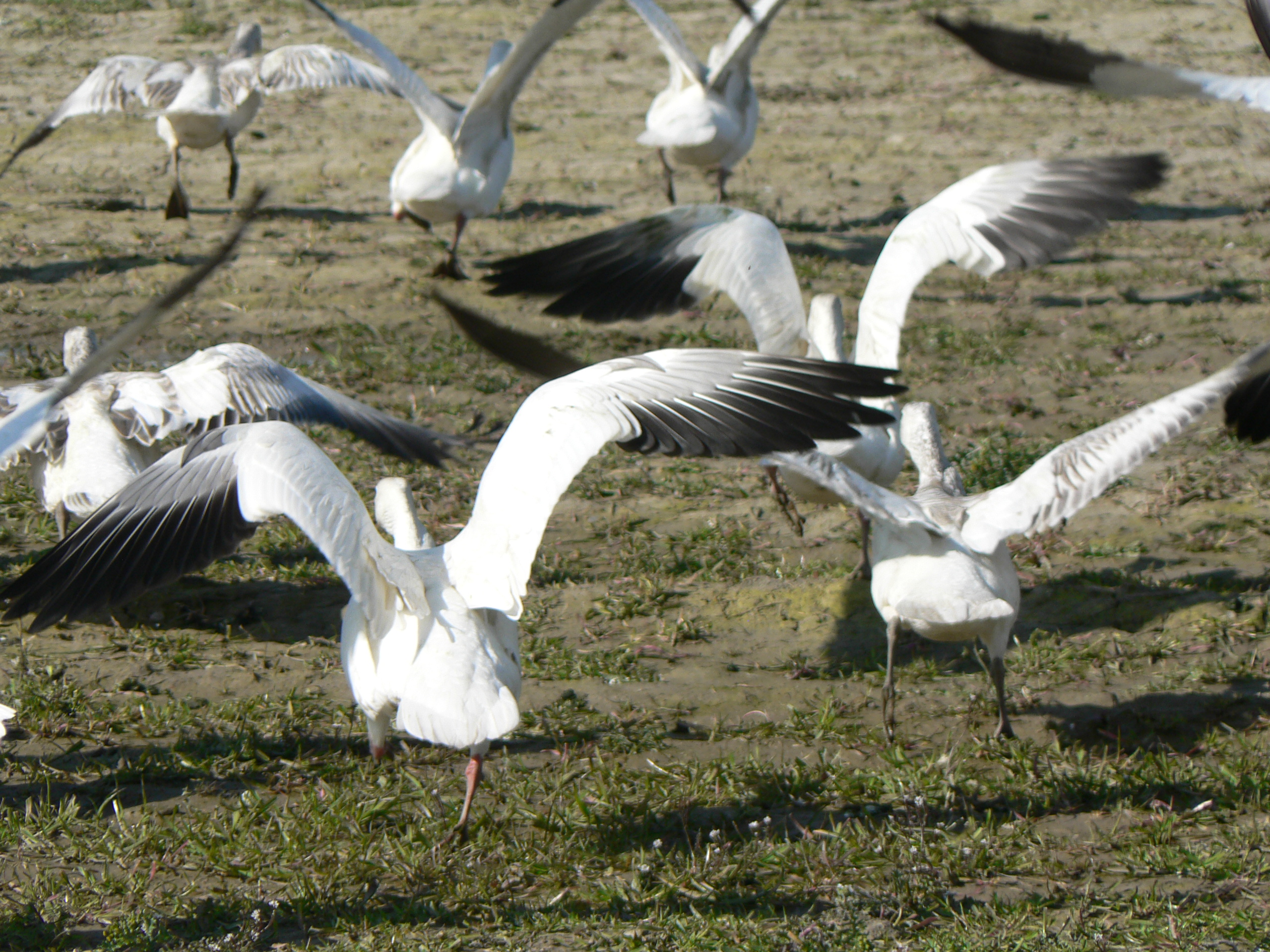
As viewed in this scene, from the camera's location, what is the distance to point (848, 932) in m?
2.86

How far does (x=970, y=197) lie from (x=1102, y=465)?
6.13 ft

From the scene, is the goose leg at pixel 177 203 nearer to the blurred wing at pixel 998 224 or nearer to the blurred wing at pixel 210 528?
the blurred wing at pixel 210 528

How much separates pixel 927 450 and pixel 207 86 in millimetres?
6216

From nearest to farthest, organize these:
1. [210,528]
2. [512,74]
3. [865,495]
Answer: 1. [210,528]
2. [865,495]
3. [512,74]

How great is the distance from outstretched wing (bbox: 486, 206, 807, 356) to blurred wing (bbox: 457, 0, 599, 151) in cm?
86

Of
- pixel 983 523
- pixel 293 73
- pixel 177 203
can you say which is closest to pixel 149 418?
pixel 983 523

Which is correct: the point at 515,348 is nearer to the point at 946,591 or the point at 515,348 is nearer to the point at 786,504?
the point at 946,591

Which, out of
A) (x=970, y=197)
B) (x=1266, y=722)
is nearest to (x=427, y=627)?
(x=1266, y=722)

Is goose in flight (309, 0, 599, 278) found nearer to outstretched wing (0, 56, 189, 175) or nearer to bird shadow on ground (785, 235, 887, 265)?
outstretched wing (0, 56, 189, 175)

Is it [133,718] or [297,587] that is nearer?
[133,718]

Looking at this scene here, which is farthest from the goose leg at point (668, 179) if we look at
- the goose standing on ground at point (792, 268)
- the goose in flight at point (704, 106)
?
the goose standing on ground at point (792, 268)

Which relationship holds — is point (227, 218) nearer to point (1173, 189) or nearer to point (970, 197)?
point (970, 197)

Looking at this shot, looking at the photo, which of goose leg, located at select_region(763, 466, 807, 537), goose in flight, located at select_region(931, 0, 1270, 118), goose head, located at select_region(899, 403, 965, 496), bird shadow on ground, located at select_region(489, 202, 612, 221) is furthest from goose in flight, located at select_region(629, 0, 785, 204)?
goose in flight, located at select_region(931, 0, 1270, 118)

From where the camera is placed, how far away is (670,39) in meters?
8.48
